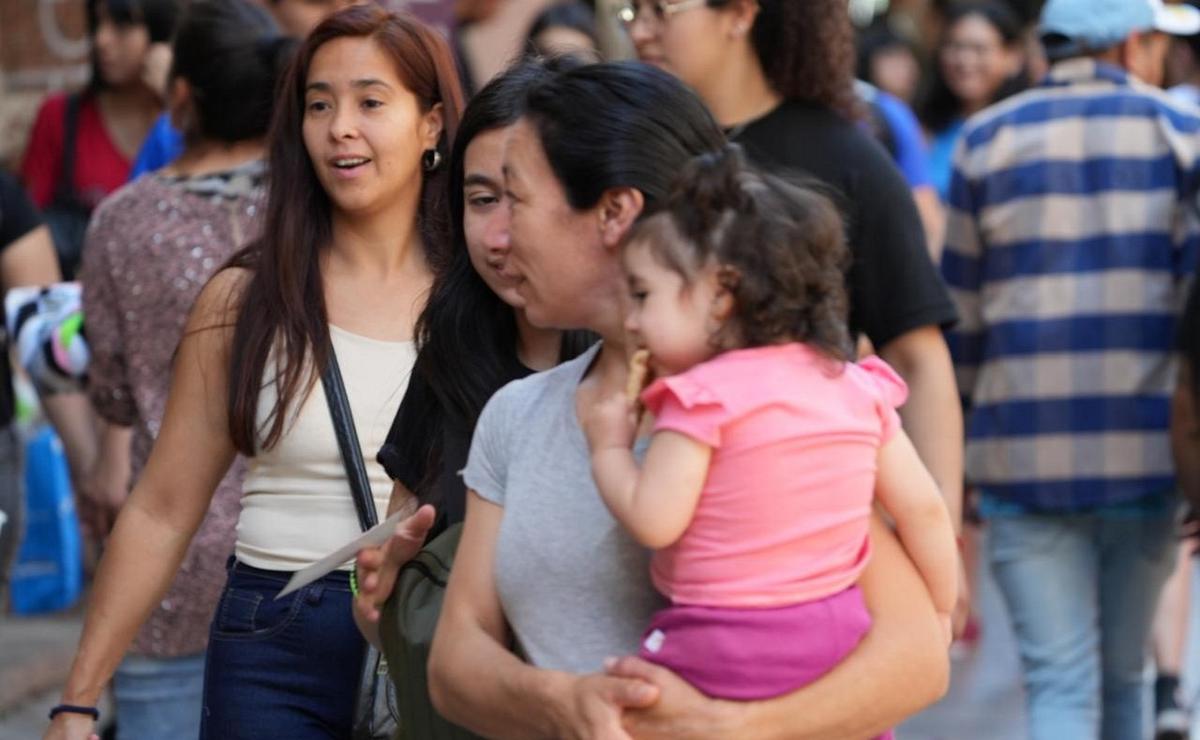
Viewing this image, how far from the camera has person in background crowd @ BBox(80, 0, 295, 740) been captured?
500 cm

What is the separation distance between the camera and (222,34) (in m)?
5.52

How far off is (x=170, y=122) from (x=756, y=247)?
3.83 meters

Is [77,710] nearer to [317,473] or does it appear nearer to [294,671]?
[294,671]

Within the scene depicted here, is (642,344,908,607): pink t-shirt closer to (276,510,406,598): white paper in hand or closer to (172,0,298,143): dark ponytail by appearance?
(276,510,406,598): white paper in hand

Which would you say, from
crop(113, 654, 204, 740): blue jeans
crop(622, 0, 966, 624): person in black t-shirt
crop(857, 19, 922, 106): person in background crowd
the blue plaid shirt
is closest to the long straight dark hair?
crop(622, 0, 966, 624): person in black t-shirt

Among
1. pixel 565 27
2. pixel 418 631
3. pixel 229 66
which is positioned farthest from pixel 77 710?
pixel 565 27

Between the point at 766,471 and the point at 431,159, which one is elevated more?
the point at 766,471

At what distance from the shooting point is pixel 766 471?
8.21 feet

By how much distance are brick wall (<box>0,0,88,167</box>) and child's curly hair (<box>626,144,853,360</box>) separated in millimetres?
10378

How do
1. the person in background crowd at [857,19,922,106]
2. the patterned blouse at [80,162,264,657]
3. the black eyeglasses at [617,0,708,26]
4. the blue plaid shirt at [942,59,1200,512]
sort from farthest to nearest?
1. the person in background crowd at [857,19,922,106]
2. the blue plaid shirt at [942,59,1200,512]
3. the patterned blouse at [80,162,264,657]
4. the black eyeglasses at [617,0,708,26]

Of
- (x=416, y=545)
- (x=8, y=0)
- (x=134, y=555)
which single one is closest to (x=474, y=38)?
(x=8, y=0)

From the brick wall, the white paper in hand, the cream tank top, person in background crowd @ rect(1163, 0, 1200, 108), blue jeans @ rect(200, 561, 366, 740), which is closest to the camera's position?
the white paper in hand

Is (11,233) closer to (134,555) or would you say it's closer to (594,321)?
(134,555)

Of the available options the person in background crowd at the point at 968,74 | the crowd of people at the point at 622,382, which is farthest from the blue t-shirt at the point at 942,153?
the crowd of people at the point at 622,382
